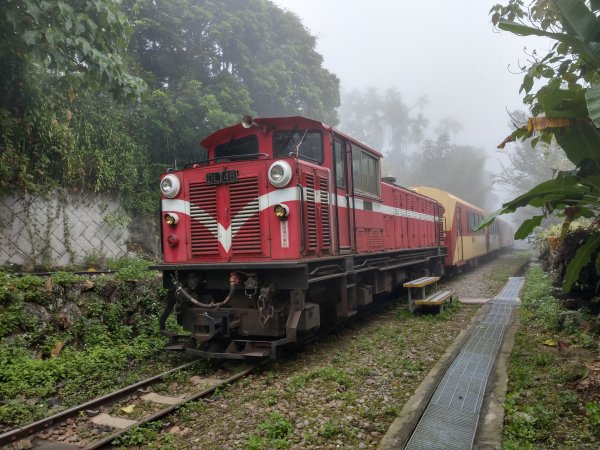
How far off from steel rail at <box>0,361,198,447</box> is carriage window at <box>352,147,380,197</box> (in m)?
4.47

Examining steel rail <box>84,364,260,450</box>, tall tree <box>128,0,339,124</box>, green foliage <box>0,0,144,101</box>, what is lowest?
steel rail <box>84,364,260,450</box>

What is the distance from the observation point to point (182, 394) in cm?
502

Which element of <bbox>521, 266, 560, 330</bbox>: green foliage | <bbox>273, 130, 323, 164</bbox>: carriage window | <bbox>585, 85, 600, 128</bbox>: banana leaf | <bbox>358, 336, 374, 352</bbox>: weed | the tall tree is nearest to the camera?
<bbox>585, 85, 600, 128</bbox>: banana leaf

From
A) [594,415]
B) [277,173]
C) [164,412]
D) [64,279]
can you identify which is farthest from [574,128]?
[64,279]

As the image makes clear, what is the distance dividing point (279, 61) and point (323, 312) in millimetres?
14646

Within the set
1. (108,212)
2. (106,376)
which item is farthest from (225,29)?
(106,376)

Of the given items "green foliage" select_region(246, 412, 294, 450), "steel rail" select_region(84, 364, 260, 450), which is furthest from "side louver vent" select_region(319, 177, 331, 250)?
"green foliage" select_region(246, 412, 294, 450)

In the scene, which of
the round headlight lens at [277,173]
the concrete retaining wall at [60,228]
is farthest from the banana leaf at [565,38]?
the concrete retaining wall at [60,228]

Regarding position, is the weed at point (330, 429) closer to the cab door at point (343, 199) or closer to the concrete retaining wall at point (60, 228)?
the cab door at point (343, 199)

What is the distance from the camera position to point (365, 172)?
8.45 metres

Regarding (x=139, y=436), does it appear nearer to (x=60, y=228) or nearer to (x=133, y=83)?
(x=133, y=83)

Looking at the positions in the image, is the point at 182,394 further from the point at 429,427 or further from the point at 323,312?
the point at 323,312

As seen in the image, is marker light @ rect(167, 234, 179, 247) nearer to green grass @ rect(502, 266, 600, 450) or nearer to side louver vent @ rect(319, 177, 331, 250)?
side louver vent @ rect(319, 177, 331, 250)

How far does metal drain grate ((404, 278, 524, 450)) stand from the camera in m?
3.72
